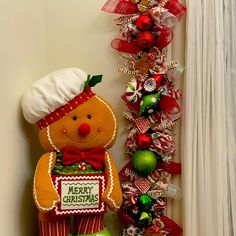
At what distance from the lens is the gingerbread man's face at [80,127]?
4.84ft

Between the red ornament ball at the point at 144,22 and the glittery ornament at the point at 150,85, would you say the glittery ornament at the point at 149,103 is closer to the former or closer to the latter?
the glittery ornament at the point at 150,85

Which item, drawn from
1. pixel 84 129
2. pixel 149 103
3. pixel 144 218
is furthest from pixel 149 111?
pixel 144 218

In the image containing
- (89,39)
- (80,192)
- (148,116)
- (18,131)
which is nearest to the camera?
(80,192)

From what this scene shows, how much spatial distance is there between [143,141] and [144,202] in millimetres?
253

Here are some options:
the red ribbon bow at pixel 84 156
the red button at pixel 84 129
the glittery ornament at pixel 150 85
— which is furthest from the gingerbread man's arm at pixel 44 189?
the glittery ornament at pixel 150 85

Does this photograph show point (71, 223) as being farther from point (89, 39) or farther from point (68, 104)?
point (89, 39)

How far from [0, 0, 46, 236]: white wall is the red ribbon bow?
209 mm

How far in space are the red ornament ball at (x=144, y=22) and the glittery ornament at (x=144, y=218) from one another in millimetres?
769

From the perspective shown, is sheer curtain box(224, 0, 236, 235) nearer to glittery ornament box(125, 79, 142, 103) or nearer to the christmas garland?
the christmas garland

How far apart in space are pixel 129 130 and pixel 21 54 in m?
0.57

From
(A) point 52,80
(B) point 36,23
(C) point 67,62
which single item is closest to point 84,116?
(A) point 52,80

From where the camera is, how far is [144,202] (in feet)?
5.22

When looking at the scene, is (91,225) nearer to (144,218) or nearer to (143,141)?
(144,218)

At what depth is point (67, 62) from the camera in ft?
5.92
